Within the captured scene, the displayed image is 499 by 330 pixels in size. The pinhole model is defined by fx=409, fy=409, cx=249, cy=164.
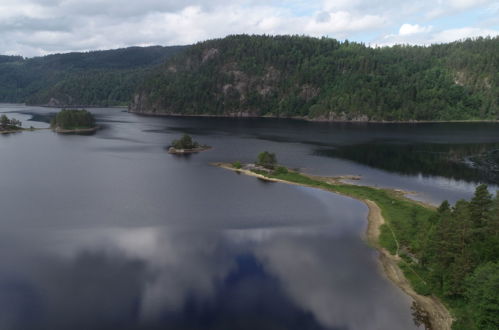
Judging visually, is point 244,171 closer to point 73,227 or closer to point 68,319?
point 73,227

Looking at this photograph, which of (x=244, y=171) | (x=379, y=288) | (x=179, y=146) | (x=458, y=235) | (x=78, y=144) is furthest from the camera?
(x=78, y=144)

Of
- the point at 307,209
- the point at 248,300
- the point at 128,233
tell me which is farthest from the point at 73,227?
the point at 307,209

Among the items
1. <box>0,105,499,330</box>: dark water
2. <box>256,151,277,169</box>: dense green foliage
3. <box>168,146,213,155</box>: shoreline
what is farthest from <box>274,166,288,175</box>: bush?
<box>168,146,213,155</box>: shoreline

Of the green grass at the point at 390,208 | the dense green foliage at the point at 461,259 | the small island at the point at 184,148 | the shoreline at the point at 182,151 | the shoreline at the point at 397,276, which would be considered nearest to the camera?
the dense green foliage at the point at 461,259

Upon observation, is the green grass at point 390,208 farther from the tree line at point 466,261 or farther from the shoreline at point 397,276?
the tree line at point 466,261

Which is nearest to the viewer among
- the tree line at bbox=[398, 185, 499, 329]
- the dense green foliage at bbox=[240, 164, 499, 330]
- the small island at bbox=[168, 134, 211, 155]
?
the tree line at bbox=[398, 185, 499, 329]

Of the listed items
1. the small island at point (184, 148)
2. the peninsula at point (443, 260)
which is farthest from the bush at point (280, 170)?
the small island at point (184, 148)

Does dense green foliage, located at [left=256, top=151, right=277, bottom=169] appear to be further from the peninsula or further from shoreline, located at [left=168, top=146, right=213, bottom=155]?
the peninsula
